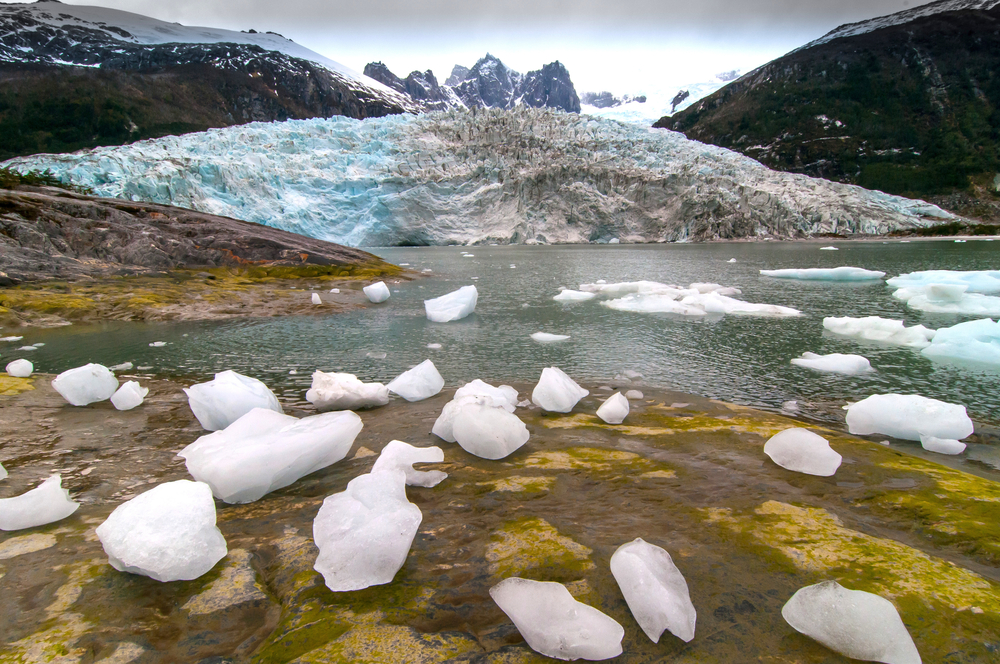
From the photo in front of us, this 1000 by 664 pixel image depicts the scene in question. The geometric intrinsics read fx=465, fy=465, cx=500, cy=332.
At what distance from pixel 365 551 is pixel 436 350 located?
3013 mm

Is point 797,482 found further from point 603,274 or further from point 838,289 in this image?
point 603,274

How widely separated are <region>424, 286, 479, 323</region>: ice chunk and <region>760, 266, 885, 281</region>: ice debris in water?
6.90m

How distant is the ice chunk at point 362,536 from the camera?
102cm

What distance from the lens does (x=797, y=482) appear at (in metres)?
1.49

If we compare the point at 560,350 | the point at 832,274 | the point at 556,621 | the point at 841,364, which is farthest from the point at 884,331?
the point at 832,274

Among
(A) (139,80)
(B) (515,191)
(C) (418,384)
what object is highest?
(A) (139,80)

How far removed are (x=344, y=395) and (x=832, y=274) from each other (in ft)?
31.2

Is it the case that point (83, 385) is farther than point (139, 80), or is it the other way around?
point (139, 80)

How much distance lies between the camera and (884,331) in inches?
163

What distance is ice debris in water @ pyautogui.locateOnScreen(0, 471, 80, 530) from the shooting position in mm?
1227

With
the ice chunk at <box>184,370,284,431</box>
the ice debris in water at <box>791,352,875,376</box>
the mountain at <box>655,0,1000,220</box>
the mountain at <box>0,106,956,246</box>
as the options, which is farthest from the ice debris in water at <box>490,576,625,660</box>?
the mountain at <box>655,0,1000,220</box>

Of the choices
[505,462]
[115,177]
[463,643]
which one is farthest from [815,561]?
[115,177]

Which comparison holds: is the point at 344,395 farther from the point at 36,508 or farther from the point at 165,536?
the point at 165,536

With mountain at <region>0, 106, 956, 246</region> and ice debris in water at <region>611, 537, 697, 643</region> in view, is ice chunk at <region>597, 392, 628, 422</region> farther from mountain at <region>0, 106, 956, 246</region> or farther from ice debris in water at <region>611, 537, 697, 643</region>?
mountain at <region>0, 106, 956, 246</region>
